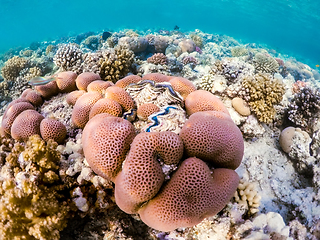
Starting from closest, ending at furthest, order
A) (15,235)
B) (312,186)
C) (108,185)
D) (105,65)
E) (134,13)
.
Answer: (15,235) → (108,185) → (312,186) → (105,65) → (134,13)

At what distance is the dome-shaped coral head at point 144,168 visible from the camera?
1.71 metres

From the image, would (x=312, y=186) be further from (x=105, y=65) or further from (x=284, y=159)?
(x=105, y=65)

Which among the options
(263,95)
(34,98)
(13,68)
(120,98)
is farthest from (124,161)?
(13,68)

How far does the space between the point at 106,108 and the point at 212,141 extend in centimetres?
156

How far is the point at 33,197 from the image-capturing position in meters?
1.92

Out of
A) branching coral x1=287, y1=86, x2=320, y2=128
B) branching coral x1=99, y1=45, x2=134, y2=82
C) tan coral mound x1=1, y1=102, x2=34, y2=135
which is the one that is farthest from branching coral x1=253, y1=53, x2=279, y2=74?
tan coral mound x1=1, y1=102, x2=34, y2=135

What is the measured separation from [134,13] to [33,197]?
138693mm

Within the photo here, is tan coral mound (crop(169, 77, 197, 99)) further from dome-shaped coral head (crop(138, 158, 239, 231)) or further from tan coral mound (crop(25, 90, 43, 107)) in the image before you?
tan coral mound (crop(25, 90, 43, 107))

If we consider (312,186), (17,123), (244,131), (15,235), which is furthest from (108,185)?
(312,186)

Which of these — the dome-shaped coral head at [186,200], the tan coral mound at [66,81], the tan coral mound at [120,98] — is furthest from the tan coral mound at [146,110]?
the tan coral mound at [66,81]

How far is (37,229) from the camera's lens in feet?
6.01

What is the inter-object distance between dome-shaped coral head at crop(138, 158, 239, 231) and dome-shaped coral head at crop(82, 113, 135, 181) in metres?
0.59

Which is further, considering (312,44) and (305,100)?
(312,44)

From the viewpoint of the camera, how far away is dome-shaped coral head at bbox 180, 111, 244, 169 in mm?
1978
